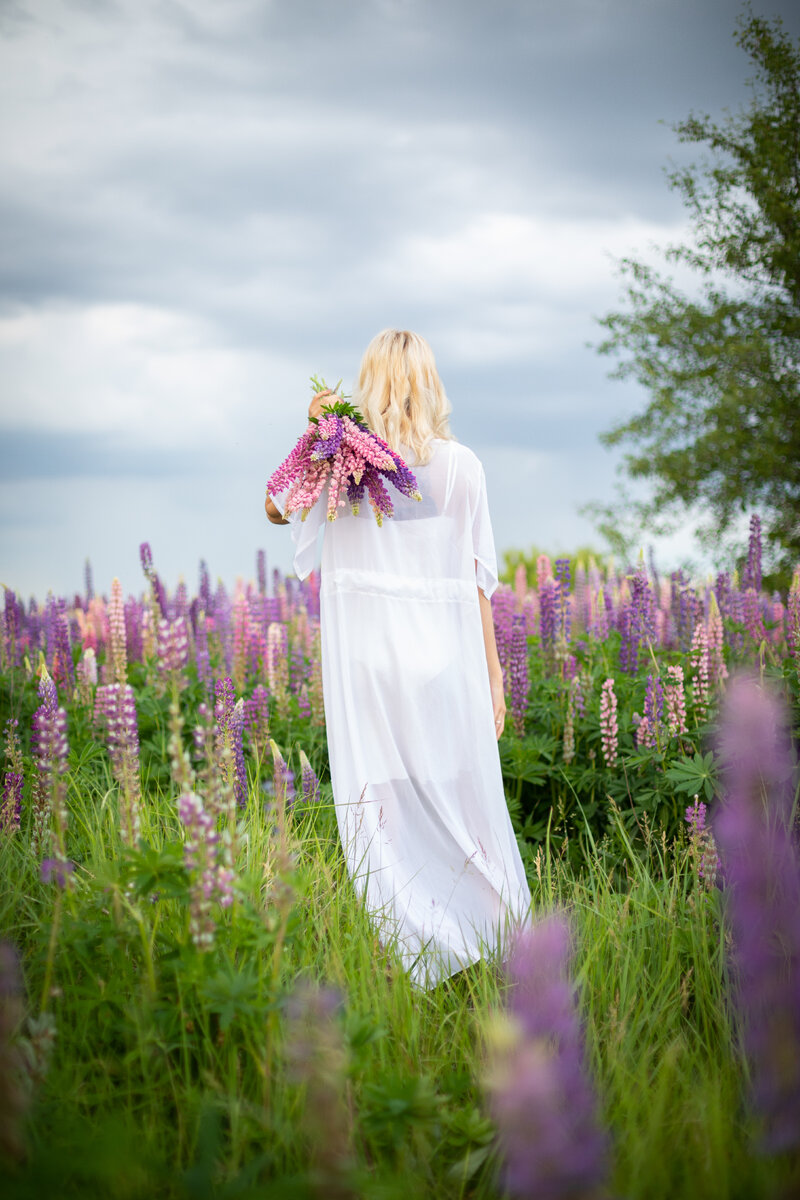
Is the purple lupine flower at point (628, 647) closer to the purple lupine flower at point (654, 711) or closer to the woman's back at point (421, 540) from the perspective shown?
the purple lupine flower at point (654, 711)

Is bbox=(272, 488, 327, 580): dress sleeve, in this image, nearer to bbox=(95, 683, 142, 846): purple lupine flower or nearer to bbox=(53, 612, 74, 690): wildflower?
bbox=(95, 683, 142, 846): purple lupine flower

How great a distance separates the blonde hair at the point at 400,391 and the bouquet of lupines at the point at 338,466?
8.7 inches

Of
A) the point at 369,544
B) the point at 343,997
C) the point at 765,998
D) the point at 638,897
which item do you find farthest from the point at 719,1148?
the point at 369,544

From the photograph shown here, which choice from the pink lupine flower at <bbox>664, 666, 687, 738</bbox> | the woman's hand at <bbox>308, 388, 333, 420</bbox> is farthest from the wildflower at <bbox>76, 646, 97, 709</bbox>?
the pink lupine flower at <bbox>664, 666, 687, 738</bbox>

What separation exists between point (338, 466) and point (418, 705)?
1.22 m

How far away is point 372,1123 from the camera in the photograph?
232 cm

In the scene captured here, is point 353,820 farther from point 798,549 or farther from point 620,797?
point 798,549

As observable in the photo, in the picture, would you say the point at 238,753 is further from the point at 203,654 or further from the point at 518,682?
the point at 203,654

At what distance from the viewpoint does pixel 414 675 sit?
4328mm

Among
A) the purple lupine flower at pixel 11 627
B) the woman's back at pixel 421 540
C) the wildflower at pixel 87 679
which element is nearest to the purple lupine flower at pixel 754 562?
the woman's back at pixel 421 540

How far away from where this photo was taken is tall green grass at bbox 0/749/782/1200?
2232mm

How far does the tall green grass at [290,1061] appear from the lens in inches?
87.9

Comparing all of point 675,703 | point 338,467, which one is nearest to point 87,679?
point 338,467

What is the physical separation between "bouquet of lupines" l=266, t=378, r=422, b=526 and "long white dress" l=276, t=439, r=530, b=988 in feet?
1.02
